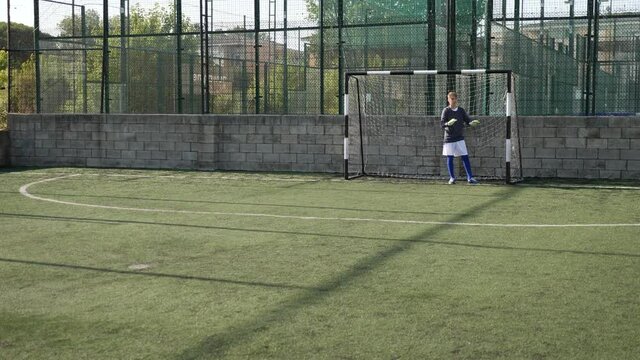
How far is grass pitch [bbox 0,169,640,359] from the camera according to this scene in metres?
5.12

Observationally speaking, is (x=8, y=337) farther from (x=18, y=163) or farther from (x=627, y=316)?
(x=18, y=163)

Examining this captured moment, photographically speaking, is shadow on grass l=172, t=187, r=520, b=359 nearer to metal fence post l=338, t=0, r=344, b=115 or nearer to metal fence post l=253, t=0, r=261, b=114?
metal fence post l=338, t=0, r=344, b=115

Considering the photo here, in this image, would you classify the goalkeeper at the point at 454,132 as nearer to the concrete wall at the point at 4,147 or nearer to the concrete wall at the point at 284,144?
the concrete wall at the point at 284,144

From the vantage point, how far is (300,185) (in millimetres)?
15336

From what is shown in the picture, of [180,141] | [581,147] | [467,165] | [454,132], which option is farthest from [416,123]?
[180,141]

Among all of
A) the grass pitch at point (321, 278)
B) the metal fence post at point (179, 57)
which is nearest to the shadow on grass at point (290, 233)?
the grass pitch at point (321, 278)

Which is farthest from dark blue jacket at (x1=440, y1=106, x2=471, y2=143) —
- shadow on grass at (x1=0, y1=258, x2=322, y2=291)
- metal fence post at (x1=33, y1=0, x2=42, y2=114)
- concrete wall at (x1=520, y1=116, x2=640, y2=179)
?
metal fence post at (x1=33, y1=0, x2=42, y2=114)

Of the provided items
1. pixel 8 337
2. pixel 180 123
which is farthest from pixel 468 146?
pixel 8 337

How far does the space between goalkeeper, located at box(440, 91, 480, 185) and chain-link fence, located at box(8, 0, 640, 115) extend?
1.62 m

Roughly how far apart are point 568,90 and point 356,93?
423cm

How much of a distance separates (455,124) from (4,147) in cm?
1121

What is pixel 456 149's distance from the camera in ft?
51.5

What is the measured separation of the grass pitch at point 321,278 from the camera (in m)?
5.12

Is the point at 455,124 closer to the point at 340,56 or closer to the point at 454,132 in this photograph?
the point at 454,132
